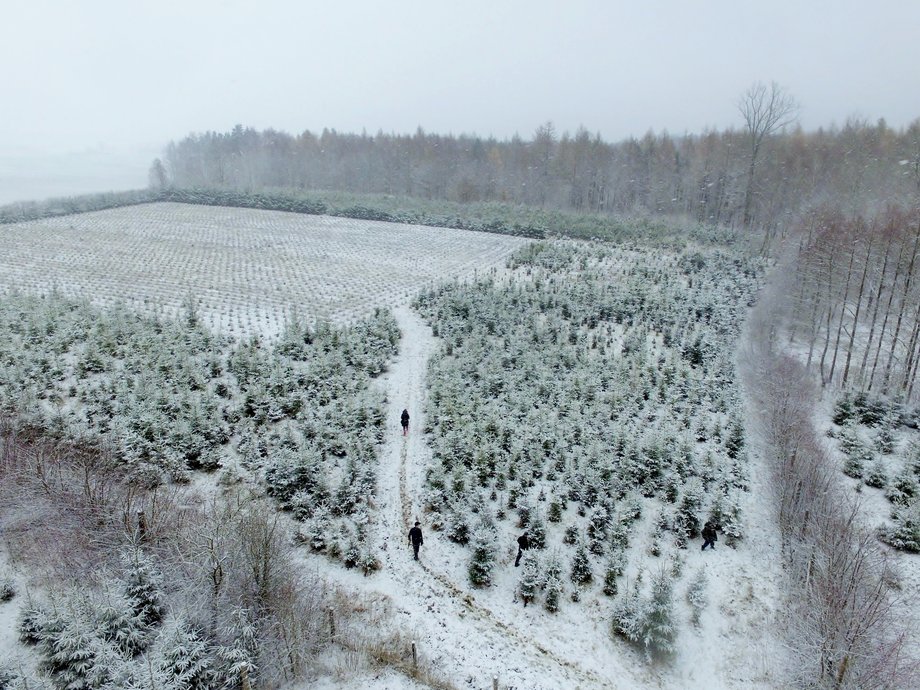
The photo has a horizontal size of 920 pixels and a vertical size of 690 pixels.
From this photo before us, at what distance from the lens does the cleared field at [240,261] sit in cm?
3278

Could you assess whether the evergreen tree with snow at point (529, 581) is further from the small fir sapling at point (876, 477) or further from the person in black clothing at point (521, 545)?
the small fir sapling at point (876, 477)

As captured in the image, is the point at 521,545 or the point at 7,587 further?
the point at 521,545

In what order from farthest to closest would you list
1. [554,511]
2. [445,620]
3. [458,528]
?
1. [554,511]
2. [458,528]
3. [445,620]

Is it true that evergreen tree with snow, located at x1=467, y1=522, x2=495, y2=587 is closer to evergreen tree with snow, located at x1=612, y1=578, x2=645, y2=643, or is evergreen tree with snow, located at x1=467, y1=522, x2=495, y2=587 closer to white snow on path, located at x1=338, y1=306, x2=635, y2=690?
white snow on path, located at x1=338, y1=306, x2=635, y2=690

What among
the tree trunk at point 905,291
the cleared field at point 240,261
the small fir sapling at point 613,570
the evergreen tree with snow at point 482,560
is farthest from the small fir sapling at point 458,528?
the tree trunk at point 905,291

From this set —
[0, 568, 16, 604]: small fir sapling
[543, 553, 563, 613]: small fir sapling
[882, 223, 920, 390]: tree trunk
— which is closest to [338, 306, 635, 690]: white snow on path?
[543, 553, 563, 613]: small fir sapling

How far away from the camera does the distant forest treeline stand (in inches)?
2089

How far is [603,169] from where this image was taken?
73688 millimetres

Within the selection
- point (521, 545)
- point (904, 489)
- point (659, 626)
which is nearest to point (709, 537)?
point (659, 626)

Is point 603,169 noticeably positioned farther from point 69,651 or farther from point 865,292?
point 69,651

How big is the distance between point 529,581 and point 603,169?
69.8m

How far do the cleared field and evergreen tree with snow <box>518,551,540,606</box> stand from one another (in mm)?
18700

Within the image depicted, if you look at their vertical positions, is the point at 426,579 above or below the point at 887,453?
below

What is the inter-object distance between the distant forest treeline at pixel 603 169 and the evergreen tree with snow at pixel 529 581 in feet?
98.6
